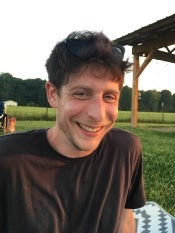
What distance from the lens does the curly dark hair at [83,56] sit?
2.02 metres

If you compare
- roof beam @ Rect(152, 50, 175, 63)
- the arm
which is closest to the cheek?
the arm

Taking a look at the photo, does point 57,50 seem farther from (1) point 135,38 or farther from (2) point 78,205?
(1) point 135,38

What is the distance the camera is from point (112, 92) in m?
2.03

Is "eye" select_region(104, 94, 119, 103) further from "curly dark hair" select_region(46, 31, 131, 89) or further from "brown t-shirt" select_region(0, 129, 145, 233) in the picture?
"brown t-shirt" select_region(0, 129, 145, 233)

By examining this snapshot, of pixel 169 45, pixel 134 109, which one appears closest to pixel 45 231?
pixel 169 45

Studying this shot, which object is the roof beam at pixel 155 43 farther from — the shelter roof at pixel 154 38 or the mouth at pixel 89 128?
the mouth at pixel 89 128

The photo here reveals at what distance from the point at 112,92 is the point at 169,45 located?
11.7m

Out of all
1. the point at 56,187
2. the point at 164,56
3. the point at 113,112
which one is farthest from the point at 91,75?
the point at 164,56

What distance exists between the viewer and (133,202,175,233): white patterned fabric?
309 centimetres

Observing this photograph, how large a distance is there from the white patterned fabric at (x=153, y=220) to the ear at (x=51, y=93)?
133 cm

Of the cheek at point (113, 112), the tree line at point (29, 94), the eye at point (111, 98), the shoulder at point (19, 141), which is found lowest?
the shoulder at point (19, 141)

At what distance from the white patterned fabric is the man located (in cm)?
105

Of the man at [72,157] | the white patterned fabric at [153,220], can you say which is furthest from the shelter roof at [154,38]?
the man at [72,157]

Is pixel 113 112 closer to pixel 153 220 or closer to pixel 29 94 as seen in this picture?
pixel 153 220
